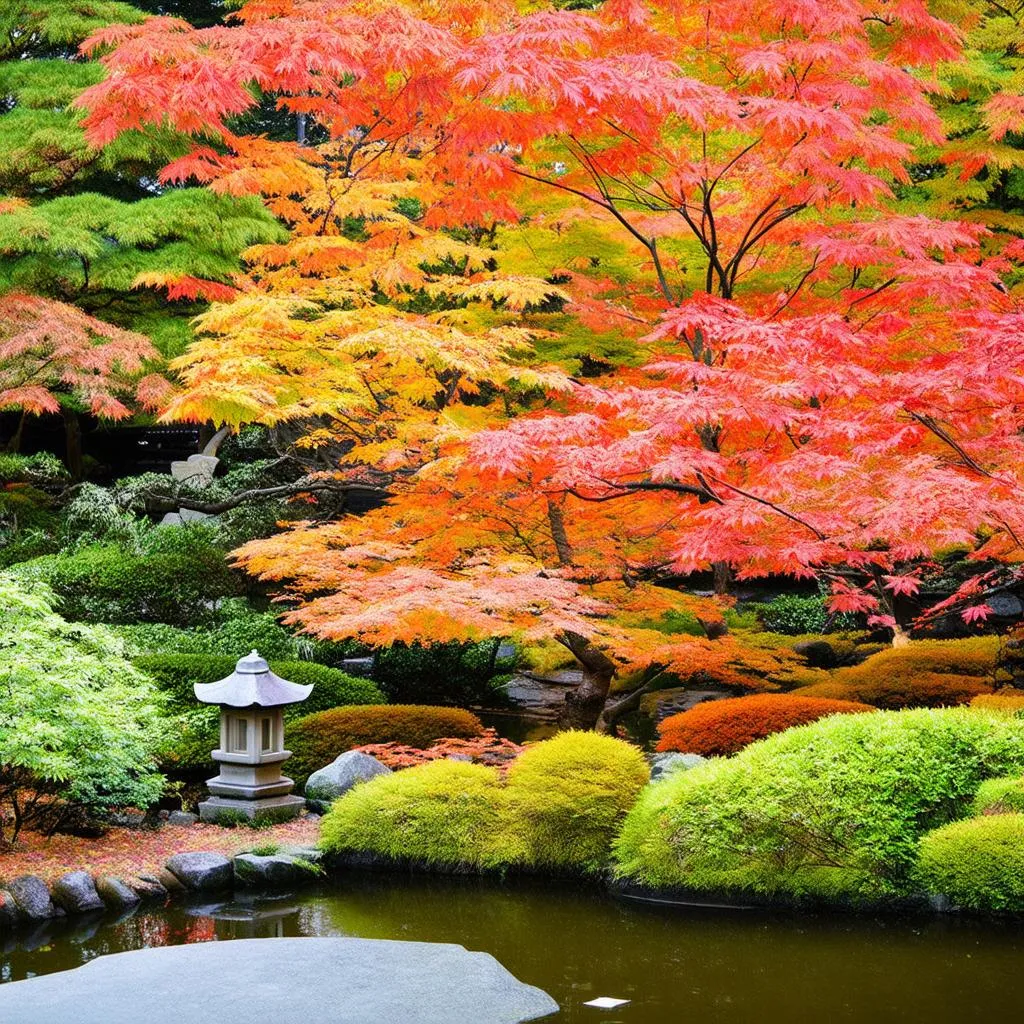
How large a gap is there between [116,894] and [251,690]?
63.9 inches

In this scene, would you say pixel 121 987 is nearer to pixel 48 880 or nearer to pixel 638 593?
pixel 48 880

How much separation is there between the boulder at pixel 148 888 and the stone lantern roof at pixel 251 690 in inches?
50.8

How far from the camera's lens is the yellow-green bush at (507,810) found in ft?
22.7

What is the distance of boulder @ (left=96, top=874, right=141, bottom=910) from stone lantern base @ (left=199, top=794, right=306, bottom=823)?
125 centimetres

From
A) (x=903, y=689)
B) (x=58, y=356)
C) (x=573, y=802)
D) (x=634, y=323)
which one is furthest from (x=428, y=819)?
(x=58, y=356)

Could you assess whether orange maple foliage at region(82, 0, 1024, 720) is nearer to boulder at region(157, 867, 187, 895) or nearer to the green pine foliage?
boulder at region(157, 867, 187, 895)

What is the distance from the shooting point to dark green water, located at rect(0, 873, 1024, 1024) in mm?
4797

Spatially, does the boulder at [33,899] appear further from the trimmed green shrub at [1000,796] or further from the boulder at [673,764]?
the trimmed green shrub at [1000,796]

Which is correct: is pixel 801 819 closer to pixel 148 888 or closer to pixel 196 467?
pixel 148 888

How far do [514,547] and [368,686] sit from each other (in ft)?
5.76

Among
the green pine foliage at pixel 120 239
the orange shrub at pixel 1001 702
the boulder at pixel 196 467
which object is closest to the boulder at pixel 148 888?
the orange shrub at pixel 1001 702

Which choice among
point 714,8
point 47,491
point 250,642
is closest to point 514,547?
point 250,642

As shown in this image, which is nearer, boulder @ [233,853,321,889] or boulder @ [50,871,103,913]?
boulder @ [50,871,103,913]

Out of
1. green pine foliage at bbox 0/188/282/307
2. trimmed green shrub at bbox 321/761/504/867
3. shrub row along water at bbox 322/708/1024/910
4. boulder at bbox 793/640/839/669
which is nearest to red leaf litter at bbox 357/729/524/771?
trimmed green shrub at bbox 321/761/504/867
